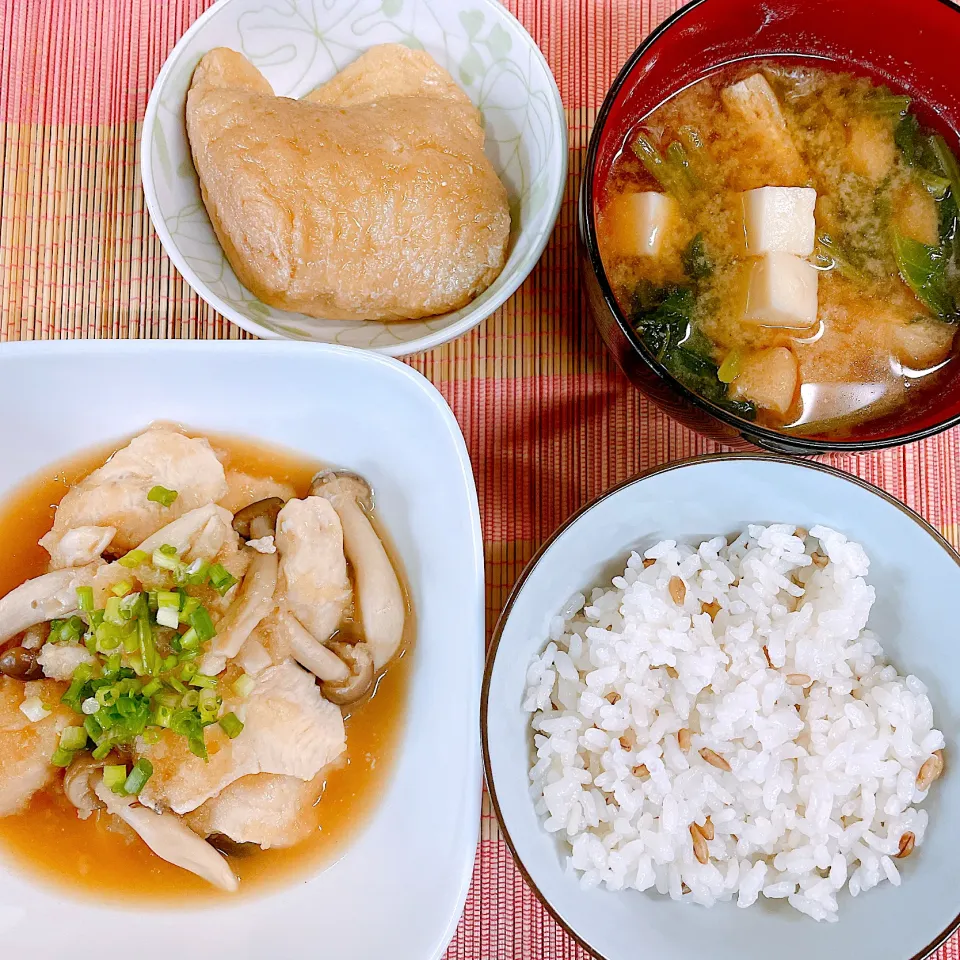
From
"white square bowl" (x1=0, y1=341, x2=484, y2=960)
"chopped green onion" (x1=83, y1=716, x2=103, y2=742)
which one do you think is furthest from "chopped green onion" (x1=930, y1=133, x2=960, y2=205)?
"chopped green onion" (x1=83, y1=716, x2=103, y2=742)

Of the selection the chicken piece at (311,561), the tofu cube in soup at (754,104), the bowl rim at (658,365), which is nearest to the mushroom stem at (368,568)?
the chicken piece at (311,561)

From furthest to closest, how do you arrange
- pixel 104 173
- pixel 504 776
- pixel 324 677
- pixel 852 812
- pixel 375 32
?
pixel 104 173, pixel 375 32, pixel 324 677, pixel 852 812, pixel 504 776

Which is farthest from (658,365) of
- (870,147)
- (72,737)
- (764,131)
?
(72,737)

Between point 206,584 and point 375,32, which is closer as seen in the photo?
point 206,584

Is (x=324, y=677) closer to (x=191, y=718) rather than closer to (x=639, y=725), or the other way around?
(x=191, y=718)

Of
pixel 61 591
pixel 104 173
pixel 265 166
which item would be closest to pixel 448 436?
pixel 265 166

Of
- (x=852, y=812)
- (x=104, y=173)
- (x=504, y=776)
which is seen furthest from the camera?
(x=104, y=173)

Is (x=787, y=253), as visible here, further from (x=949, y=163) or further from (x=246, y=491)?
(x=246, y=491)
